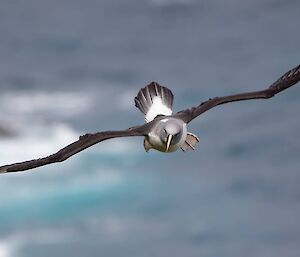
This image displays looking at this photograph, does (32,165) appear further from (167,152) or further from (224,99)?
(224,99)

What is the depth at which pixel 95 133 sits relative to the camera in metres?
23.0

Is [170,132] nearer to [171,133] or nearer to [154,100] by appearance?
[171,133]

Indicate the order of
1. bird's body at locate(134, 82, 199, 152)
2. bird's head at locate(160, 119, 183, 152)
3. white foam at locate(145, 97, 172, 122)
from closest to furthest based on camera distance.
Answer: bird's head at locate(160, 119, 183, 152) → bird's body at locate(134, 82, 199, 152) → white foam at locate(145, 97, 172, 122)

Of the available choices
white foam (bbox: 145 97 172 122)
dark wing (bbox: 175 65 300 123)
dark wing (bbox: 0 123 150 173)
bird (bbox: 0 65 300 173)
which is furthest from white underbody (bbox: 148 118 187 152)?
white foam (bbox: 145 97 172 122)

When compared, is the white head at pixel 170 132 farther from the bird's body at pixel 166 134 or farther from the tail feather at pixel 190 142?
the tail feather at pixel 190 142

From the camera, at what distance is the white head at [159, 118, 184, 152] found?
2197 cm

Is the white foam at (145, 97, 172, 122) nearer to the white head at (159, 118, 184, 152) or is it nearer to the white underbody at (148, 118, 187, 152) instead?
the white underbody at (148, 118, 187, 152)

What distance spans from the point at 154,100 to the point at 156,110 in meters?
0.34

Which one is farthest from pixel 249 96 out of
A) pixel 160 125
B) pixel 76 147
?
pixel 76 147

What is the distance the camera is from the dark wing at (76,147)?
22828mm

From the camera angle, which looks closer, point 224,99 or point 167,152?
point 167,152

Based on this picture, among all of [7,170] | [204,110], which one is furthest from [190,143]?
[7,170]

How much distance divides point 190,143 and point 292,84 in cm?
391

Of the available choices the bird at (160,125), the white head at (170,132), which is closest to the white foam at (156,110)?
the bird at (160,125)
